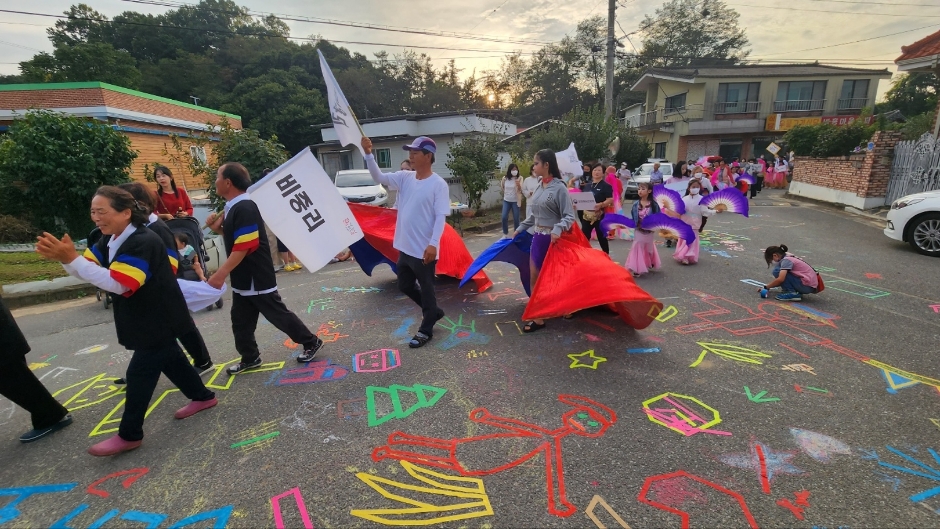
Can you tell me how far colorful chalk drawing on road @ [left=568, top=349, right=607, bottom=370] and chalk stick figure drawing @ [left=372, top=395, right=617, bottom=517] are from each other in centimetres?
61

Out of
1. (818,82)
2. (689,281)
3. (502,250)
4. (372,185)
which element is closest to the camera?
(502,250)

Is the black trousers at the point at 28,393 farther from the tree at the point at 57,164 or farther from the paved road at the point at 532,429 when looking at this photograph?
the tree at the point at 57,164

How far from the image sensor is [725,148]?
99.2 ft

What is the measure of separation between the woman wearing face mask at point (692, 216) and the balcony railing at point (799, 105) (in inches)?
1145

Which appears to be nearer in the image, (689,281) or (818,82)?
(689,281)

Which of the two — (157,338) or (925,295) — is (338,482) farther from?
(925,295)

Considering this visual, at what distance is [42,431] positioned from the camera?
9.70 feet

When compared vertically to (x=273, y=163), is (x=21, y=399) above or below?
below

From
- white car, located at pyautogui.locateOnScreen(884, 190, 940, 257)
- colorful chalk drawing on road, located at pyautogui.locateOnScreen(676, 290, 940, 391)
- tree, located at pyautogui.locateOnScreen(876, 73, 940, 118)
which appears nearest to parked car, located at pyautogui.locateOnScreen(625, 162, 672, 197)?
white car, located at pyautogui.locateOnScreen(884, 190, 940, 257)

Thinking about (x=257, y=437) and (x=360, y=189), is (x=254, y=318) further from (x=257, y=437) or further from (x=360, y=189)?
(x=360, y=189)

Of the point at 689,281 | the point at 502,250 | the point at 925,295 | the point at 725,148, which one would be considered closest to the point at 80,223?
the point at 502,250

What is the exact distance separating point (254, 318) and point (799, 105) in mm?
36893

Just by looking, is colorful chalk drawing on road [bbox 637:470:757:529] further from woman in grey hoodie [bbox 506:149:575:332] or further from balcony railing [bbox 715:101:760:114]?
balcony railing [bbox 715:101:760:114]

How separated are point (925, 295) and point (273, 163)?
9.97 metres
